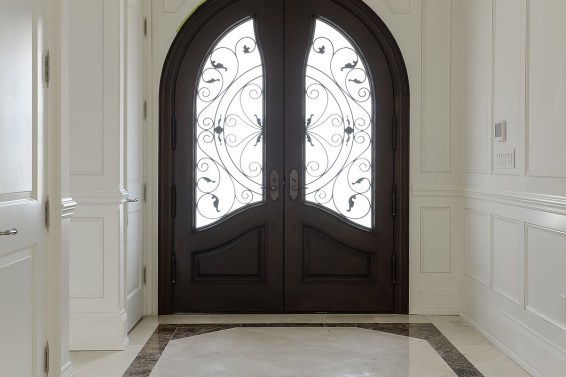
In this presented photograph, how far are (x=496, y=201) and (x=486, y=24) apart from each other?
121 cm

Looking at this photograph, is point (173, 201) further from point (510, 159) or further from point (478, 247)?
point (510, 159)

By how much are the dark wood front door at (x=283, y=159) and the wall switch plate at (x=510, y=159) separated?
1180mm

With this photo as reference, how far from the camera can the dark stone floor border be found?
13.9 ft

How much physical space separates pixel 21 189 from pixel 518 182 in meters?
2.81

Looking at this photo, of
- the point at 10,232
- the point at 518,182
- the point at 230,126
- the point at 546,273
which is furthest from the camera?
the point at 230,126

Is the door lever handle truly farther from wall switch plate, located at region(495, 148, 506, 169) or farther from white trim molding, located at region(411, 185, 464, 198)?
wall switch plate, located at region(495, 148, 506, 169)

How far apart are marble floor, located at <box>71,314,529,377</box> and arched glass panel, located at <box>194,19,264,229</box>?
91 centimetres

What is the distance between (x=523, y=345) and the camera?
4312mm

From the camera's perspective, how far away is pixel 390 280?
5.79 meters

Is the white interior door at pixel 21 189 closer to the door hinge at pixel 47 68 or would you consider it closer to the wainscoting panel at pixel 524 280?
the door hinge at pixel 47 68

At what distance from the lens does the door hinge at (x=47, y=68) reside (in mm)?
3172

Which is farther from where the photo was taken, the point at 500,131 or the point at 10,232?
the point at 500,131

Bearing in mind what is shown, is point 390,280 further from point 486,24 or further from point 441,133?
point 486,24

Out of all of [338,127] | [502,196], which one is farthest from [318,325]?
[502,196]
